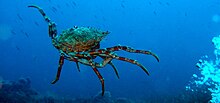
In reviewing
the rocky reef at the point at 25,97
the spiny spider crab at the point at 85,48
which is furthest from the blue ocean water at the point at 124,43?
the rocky reef at the point at 25,97

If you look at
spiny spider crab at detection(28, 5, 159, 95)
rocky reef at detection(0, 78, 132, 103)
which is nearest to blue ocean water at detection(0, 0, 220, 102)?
spiny spider crab at detection(28, 5, 159, 95)

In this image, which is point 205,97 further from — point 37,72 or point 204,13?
point 204,13

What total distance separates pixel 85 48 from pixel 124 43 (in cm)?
7711

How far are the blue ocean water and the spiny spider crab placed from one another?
1.42ft

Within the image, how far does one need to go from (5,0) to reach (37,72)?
343 ft

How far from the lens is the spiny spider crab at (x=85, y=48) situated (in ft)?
17.6

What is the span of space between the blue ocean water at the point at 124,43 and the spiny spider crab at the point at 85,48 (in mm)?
433

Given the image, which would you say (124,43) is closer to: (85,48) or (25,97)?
(25,97)

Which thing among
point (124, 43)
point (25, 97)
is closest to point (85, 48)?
point (25, 97)

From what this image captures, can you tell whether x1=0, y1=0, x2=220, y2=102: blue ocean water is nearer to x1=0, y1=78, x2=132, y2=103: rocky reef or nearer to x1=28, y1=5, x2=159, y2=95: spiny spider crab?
x1=28, y1=5, x2=159, y2=95: spiny spider crab

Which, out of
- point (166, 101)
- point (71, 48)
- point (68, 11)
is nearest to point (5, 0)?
point (68, 11)

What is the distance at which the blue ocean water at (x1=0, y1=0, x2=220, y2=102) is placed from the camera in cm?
3397

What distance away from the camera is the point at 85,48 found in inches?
218

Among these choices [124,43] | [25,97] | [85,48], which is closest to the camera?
[85,48]
